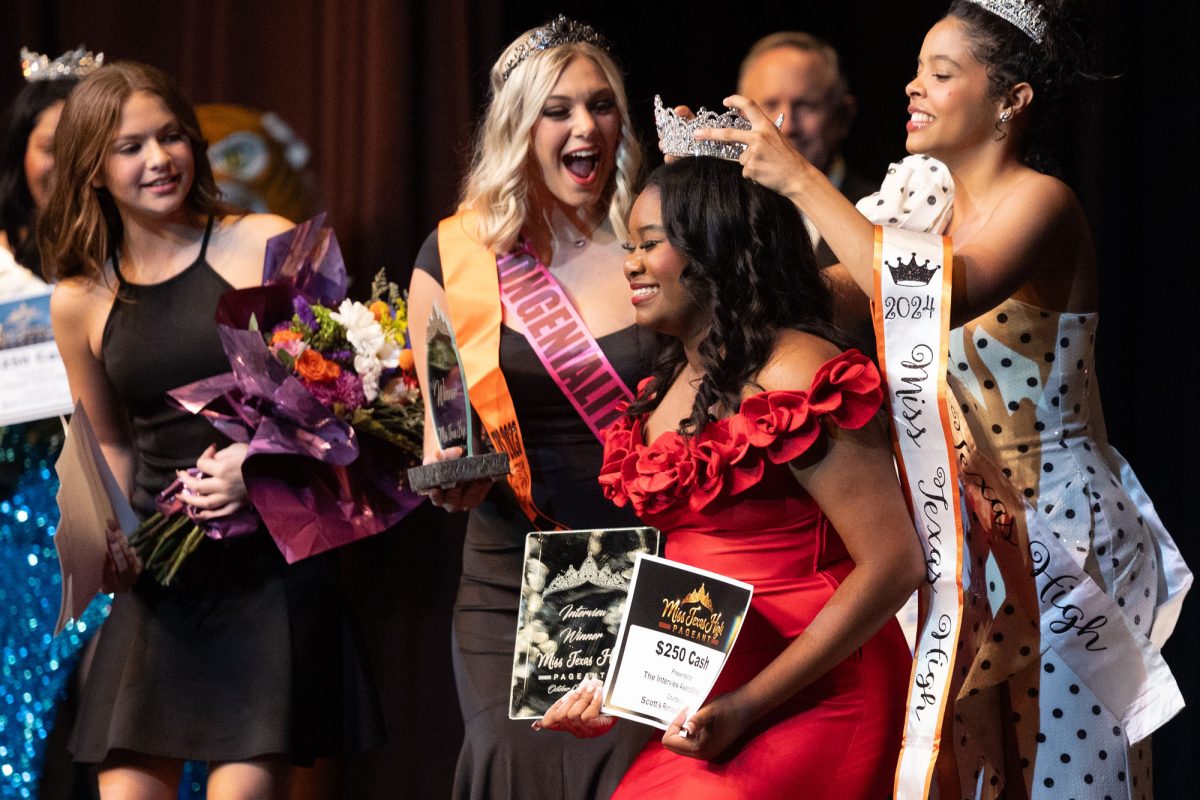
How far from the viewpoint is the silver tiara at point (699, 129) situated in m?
2.06

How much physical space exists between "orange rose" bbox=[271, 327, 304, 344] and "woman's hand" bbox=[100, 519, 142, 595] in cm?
45

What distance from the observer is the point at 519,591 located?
262 cm

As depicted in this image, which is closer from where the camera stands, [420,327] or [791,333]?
[791,333]

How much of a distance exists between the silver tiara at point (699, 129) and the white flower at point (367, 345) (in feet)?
3.17

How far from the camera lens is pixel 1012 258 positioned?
2.09 meters

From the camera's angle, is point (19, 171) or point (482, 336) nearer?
point (482, 336)

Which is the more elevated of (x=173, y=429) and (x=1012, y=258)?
(x=1012, y=258)

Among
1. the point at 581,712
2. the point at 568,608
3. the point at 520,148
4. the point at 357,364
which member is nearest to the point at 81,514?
the point at 357,364

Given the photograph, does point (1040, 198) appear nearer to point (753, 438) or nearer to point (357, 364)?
point (753, 438)

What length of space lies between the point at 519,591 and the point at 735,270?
862 millimetres

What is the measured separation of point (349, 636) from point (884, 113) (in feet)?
5.61

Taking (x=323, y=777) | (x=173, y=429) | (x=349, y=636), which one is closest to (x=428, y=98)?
(x=173, y=429)

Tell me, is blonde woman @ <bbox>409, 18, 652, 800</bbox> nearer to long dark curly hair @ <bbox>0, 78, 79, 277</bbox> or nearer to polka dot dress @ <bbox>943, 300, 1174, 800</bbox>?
polka dot dress @ <bbox>943, 300, 1174, 800</bbox>

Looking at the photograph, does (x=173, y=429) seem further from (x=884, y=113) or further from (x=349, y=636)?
(x=884, y=113)
